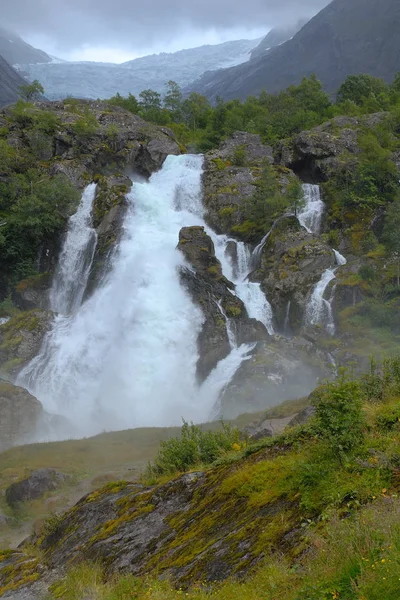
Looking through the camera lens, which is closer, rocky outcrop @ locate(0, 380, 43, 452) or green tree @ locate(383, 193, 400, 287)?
rocky outcrop @ locate(0, 380, 43, 452)

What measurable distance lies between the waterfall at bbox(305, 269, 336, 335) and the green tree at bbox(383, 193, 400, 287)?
5.02 meters

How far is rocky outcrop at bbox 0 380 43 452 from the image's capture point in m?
26.6

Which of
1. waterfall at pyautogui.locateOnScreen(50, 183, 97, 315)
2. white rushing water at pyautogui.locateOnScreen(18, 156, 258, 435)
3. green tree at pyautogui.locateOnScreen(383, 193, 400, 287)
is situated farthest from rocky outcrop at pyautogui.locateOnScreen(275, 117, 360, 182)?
waterfall at pyautogui.locateOnScreen(50, 183, 97, 315)

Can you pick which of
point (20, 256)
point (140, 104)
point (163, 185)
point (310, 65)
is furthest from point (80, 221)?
point (310, 65)

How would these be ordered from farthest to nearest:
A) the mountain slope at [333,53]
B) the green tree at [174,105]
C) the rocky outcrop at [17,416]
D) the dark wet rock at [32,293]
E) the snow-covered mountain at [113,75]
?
the snow-covered mountain at [113,75] → the mountain slope at [333,53] → the green tree at [174,105] → the dark wet rock at [32,293] → the rocky outcrop at [17,416]

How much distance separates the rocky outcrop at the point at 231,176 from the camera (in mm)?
47312

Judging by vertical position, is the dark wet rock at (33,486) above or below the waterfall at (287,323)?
below

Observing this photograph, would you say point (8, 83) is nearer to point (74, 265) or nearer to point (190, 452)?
point (74, 265)

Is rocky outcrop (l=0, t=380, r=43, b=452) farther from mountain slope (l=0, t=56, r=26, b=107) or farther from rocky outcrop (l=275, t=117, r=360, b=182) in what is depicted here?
mountain slope (l=0, t=56, r=26, b=107)

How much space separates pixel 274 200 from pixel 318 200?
22.6 ft

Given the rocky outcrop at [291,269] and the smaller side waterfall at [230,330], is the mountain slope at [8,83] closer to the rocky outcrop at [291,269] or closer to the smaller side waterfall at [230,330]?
the rocky outcrop at [291,269]

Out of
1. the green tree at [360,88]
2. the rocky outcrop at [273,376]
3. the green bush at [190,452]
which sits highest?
the green tree at [360,88]

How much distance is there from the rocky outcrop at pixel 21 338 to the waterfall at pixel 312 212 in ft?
77.9

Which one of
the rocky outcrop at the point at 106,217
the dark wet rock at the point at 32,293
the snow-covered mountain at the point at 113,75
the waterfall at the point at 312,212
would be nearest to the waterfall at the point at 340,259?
the waterfall at the point at 312,212
